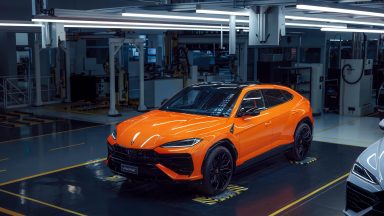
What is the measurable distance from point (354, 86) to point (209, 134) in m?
9.27

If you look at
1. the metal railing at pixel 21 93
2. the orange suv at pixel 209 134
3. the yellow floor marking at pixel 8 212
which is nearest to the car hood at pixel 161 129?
the orange suv at pixel 209 134

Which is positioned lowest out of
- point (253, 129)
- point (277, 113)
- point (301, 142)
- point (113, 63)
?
point (301, 142)

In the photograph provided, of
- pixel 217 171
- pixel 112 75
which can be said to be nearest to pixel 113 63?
pixel 112 75

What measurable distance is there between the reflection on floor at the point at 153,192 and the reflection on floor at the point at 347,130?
2.42 meters

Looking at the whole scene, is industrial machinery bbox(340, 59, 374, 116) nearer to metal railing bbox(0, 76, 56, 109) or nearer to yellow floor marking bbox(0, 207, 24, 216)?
metal railing bbox(0, 76, 56, 109)

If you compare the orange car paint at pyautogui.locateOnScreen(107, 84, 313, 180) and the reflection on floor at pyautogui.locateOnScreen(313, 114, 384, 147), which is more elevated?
the orange car paint at pyautogui.locateOnScreen(107, 84, 313, 180)

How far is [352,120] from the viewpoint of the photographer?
43.4 feet

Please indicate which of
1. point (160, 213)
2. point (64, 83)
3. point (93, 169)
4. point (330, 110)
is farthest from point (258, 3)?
point (64, 83)

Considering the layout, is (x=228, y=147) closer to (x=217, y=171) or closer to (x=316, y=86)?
(x=217, y=171)

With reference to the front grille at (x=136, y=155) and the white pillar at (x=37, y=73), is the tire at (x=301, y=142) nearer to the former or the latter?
the front grille at (x=136, y=155)

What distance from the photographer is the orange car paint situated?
5852mm

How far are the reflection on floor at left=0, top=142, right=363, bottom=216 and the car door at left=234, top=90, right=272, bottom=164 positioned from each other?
0.32m

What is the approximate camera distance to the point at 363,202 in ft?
14.1

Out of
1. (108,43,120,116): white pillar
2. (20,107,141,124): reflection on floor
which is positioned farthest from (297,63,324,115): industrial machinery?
(108,43,120,116): white pillar
